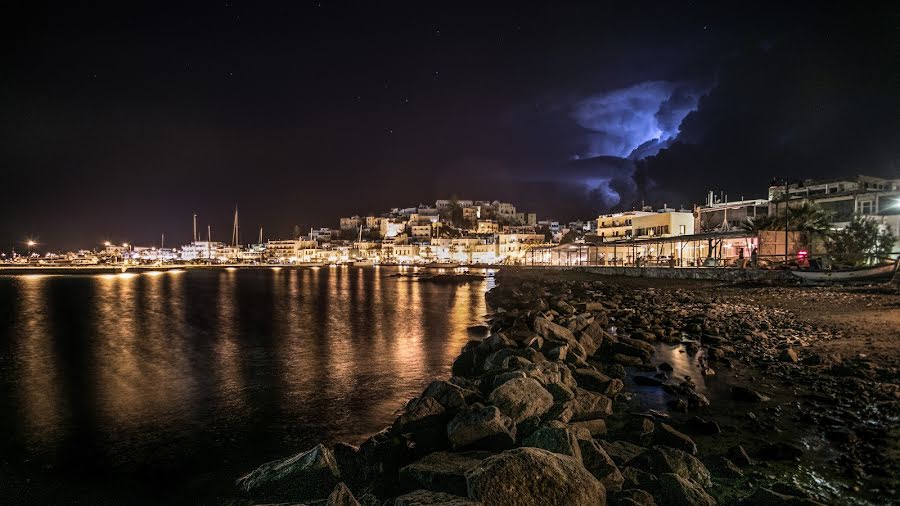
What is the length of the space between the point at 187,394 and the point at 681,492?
45.4 ft

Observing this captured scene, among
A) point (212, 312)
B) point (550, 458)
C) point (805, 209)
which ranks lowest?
point (212, 312)

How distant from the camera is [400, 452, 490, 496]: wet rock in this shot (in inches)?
232

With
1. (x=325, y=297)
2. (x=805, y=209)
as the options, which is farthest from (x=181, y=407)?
(x=805, y=209)

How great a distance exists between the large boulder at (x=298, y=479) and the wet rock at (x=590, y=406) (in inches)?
175

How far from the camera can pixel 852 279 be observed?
26578 mm

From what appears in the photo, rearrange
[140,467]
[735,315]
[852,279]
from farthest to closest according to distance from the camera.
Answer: [852,279] → [735,315] → [140,467]

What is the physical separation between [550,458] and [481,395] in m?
4.47

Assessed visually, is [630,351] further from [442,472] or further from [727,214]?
[727,214]

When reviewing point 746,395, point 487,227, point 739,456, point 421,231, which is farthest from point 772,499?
point 421,231

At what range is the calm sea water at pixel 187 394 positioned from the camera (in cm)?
877

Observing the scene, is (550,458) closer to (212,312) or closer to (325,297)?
(212,312)

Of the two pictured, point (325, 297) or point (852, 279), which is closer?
point (852, 279)

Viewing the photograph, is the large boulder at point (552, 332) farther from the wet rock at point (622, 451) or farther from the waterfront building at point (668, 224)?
the waterfront building at point (668, 224)

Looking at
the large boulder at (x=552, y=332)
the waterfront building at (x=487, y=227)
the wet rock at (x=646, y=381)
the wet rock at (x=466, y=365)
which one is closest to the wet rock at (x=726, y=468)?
the wet rock at (x=646, y=381)
